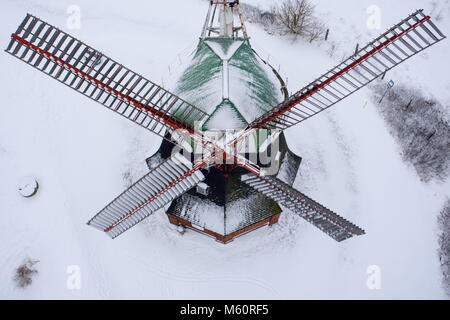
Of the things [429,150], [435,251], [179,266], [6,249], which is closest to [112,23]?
[6,249]

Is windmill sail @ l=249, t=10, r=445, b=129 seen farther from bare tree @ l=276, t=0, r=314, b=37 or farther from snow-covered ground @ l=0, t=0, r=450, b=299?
bare tree @ l=276, t=0, r=314, b=37

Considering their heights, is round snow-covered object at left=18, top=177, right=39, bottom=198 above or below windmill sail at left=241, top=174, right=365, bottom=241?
above

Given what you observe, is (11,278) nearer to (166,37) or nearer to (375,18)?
(166,37)

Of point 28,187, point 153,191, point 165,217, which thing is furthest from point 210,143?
point 28,187

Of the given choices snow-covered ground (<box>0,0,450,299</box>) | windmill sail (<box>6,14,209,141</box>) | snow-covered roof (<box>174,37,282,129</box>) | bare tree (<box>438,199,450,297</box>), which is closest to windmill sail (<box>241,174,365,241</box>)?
snow-covered roof (<box>174,37,282,129</box>)

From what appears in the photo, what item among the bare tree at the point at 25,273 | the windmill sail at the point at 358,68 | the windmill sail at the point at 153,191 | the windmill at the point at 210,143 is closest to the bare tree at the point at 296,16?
the windmill at the point at 210,143

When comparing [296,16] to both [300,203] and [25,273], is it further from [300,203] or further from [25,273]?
[25,273]
